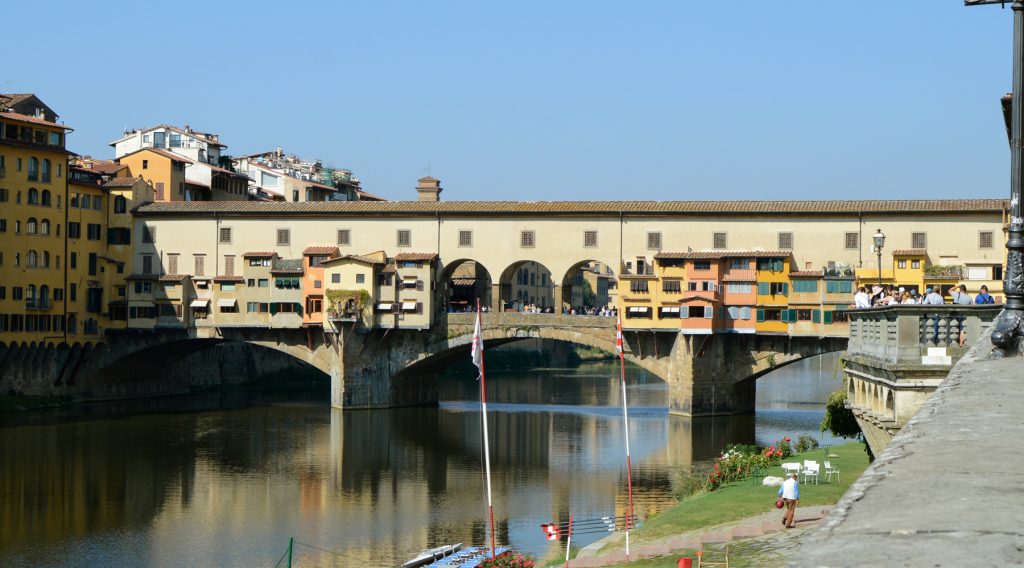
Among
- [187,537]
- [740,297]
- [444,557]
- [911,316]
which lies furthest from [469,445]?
[911,316]

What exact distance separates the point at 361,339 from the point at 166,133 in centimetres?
3567

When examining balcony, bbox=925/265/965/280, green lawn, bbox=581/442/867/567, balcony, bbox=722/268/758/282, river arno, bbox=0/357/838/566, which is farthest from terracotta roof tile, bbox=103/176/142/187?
green lawn, bbox=581/442/867/567

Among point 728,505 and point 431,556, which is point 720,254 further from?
point 431,556

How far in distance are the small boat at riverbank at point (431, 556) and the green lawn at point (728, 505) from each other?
373cm

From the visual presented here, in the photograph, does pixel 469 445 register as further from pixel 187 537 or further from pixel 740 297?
pixel 187 537

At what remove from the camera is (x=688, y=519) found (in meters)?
31.3

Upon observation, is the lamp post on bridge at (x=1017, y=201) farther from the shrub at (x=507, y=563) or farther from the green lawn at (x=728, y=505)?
the shrub at (x=507, y=563)

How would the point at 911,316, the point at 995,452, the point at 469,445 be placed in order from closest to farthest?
the point at 995,452 < the point at 911,316 < the point at 469,445

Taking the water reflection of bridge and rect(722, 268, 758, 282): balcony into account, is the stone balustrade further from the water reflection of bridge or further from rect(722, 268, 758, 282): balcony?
rect(722, 268, 758, 282): balcony

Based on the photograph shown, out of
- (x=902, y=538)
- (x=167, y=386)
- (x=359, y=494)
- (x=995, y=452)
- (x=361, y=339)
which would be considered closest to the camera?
(x=902, y=538)

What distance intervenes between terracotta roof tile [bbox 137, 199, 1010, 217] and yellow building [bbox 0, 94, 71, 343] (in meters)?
6.28

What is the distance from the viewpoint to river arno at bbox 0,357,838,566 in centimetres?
3600

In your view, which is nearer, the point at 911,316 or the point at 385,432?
the point at 911,316

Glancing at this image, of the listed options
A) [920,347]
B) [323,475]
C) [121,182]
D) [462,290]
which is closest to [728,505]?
[920,347]
